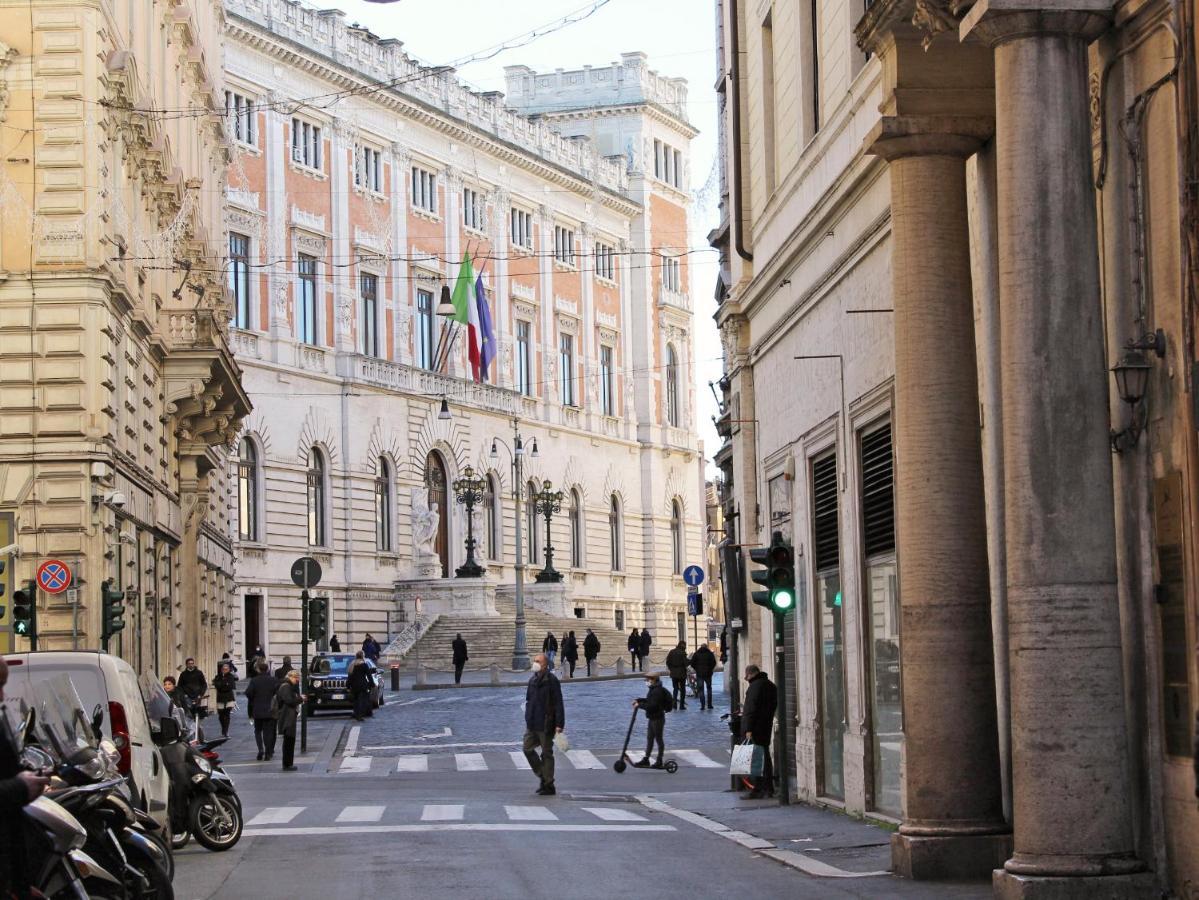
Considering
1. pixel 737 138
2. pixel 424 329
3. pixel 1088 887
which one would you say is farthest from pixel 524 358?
pixel 1088 887

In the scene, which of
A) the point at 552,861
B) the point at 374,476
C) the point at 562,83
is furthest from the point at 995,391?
the point at 562,83

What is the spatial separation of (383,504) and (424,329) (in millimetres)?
7306

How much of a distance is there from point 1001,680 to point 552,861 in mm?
3737

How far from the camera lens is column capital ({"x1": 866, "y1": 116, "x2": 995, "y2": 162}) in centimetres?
1500

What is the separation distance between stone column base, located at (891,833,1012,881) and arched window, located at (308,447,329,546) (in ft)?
184

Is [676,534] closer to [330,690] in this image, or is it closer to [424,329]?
[424,329]

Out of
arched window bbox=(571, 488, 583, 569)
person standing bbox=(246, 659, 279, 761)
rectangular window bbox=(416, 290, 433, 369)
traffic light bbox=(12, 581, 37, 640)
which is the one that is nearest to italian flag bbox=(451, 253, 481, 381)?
rectangular window bbox=(416, 290, 433, 369)

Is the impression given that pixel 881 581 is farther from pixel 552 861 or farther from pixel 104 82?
pixel 104 82

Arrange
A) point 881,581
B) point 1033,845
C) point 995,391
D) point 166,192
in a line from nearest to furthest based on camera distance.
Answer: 1. point 1033,845
2. point 995,391
3. point 881,581
4. point 166,192

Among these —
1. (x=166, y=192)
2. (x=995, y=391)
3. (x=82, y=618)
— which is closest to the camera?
(x=995, y=391)

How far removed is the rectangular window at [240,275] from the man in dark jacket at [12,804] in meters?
57.1

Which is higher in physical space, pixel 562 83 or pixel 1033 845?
pixel 562 83

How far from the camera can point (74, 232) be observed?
34750mm

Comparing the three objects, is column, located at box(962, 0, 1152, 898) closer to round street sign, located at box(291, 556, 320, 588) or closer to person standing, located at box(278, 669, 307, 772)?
person standing, located at box(278, 669, 307, 772)
